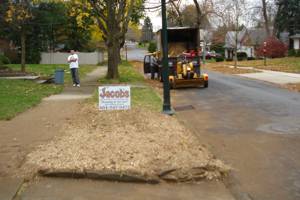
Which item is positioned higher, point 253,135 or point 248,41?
point 248,41

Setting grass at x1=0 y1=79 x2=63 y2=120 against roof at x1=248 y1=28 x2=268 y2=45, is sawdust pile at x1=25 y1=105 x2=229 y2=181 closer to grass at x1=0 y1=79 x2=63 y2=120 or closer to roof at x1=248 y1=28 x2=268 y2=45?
grass at x1=0 y1=79 x2=63 y2=120

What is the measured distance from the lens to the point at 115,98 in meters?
11.9

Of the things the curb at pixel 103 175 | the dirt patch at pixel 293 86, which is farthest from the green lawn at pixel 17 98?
the dirt patch at pixel 293 86

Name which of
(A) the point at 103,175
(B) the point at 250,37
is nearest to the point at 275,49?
(B) the point at 250,37

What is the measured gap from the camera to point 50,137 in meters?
9.85

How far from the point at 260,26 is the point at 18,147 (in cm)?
9049

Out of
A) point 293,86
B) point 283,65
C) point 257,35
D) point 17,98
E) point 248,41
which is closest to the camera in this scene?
point 17,98

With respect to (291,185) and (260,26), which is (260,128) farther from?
(260,26)

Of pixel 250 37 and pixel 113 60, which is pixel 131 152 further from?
pixel 250 37

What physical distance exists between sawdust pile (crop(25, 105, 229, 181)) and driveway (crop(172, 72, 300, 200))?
471 mm

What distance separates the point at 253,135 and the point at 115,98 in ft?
10.3

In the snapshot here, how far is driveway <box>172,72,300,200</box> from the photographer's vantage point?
729 cm

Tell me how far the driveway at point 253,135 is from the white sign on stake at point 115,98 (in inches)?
64.0

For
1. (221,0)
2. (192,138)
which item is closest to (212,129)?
(192,138)
